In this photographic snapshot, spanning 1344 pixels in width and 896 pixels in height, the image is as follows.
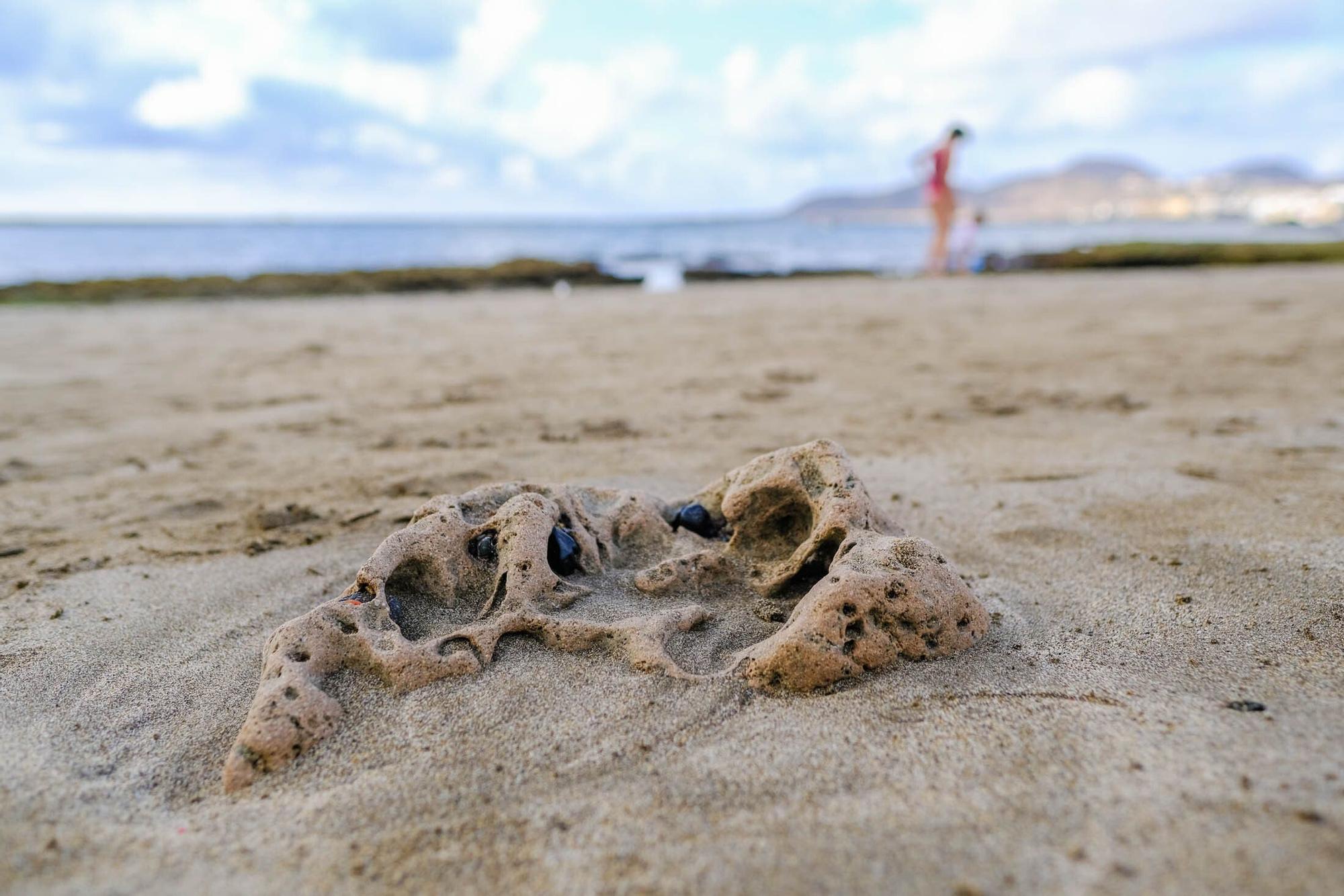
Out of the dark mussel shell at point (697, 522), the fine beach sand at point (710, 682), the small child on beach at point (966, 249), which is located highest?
the small child on beach at point (966, 249)

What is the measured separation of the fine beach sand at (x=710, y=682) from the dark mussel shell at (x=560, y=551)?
0.88ft

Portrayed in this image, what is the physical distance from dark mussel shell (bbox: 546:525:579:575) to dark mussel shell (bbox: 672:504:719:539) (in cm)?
38

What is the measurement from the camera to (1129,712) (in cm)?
165

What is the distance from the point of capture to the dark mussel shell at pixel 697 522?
2439mm

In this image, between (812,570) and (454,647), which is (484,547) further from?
(812,570)

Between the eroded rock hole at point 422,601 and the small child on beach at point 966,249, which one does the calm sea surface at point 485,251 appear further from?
the eroded rock hole at point 422,601

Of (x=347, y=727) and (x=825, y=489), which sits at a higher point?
(x=825, y=489)

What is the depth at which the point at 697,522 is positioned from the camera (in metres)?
2.44

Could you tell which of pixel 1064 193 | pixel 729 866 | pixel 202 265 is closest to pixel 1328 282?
pixel 729 866

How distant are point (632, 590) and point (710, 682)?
435 mm

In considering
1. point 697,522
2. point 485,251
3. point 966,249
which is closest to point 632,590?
point 697,522

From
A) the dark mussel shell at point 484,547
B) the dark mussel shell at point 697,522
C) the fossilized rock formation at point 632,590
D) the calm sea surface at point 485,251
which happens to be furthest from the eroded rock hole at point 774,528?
the calm sea surface at point 485,251

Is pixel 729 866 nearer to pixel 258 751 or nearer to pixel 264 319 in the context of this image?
pixel 258 751

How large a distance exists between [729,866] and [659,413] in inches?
123
